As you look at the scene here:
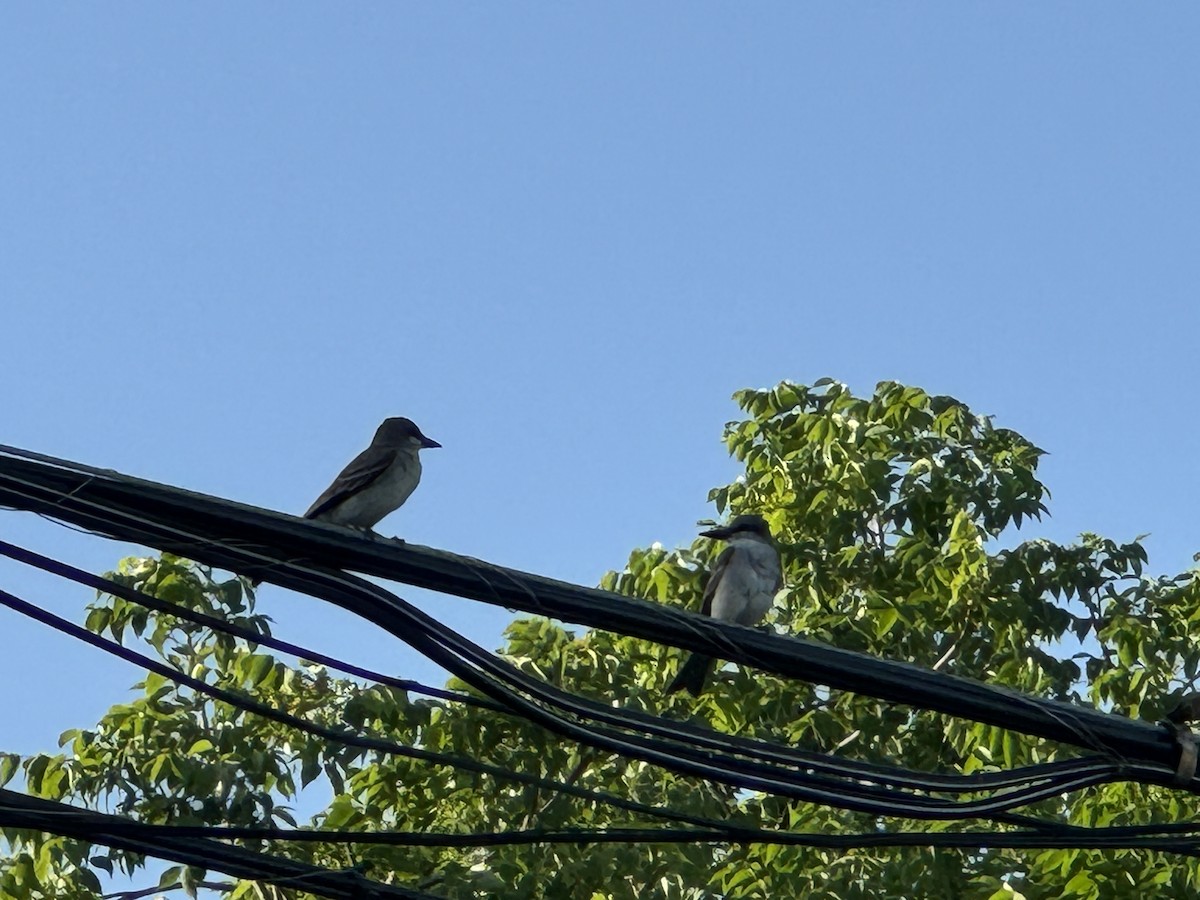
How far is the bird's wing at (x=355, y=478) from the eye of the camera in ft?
34.9

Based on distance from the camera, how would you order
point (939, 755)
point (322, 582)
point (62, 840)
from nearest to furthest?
point (322, 582), point (62, 840), point (939, 755)

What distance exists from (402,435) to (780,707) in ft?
15.4

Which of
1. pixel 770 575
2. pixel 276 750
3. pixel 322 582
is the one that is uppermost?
pixel 770 575

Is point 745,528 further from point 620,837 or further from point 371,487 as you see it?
point 620,837

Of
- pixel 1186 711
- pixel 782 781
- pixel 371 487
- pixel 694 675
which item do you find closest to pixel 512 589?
pixel 782 781

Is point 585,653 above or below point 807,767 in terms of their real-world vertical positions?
above

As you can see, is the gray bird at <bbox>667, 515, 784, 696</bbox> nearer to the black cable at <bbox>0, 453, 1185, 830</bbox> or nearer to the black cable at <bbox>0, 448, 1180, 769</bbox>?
the black cable at <bbox>0, 448, 1180, 769</bbox>

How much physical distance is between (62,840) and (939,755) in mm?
6668

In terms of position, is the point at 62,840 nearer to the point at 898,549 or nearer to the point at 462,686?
the point at 462,686

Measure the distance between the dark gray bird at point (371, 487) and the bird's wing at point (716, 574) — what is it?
2946 mm

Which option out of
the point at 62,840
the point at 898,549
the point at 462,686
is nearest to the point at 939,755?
the point at 898,549

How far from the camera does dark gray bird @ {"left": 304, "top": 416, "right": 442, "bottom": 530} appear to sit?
1062cm

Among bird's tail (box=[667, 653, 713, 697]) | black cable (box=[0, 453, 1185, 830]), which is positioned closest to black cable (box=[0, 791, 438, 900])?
black cable (box=[0, 453, 1185, 830])

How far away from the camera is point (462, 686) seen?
45.6 feet
